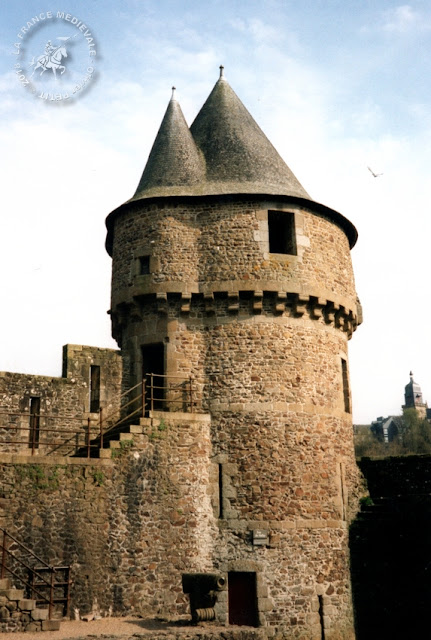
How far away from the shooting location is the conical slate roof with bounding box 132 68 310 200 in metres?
18.5

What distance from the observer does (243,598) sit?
1605 cm

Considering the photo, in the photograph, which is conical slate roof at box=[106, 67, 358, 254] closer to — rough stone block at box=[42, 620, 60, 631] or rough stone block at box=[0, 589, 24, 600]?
rough stone block at box=[0, 589, 24, 600]

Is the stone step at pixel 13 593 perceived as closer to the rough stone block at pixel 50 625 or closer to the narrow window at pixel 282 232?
the rough stone block at pixel 50 625

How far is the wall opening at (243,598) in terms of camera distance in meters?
15.9

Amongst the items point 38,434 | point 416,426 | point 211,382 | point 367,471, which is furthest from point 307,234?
point 416,426

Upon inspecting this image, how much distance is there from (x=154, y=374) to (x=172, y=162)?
5.69 m

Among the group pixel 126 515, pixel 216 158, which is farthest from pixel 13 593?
pixel 216 158

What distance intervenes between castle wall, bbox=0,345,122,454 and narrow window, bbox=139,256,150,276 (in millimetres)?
2045

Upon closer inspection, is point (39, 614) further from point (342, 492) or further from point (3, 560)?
point (342, 492)

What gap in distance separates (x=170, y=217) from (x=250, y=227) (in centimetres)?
197

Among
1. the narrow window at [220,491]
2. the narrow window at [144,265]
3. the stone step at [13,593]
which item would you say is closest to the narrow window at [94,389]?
the narrow window at [144,265]

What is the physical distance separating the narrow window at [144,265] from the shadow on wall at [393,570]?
25.7 feet

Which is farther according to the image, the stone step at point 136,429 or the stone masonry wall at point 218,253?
the stone masonry wall at point 218,253

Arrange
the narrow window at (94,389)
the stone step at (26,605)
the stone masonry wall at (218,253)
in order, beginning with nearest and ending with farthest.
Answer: the stone step at (26,605) → the stone masonry wall at (218,253) → the narrow window at (94,389)
